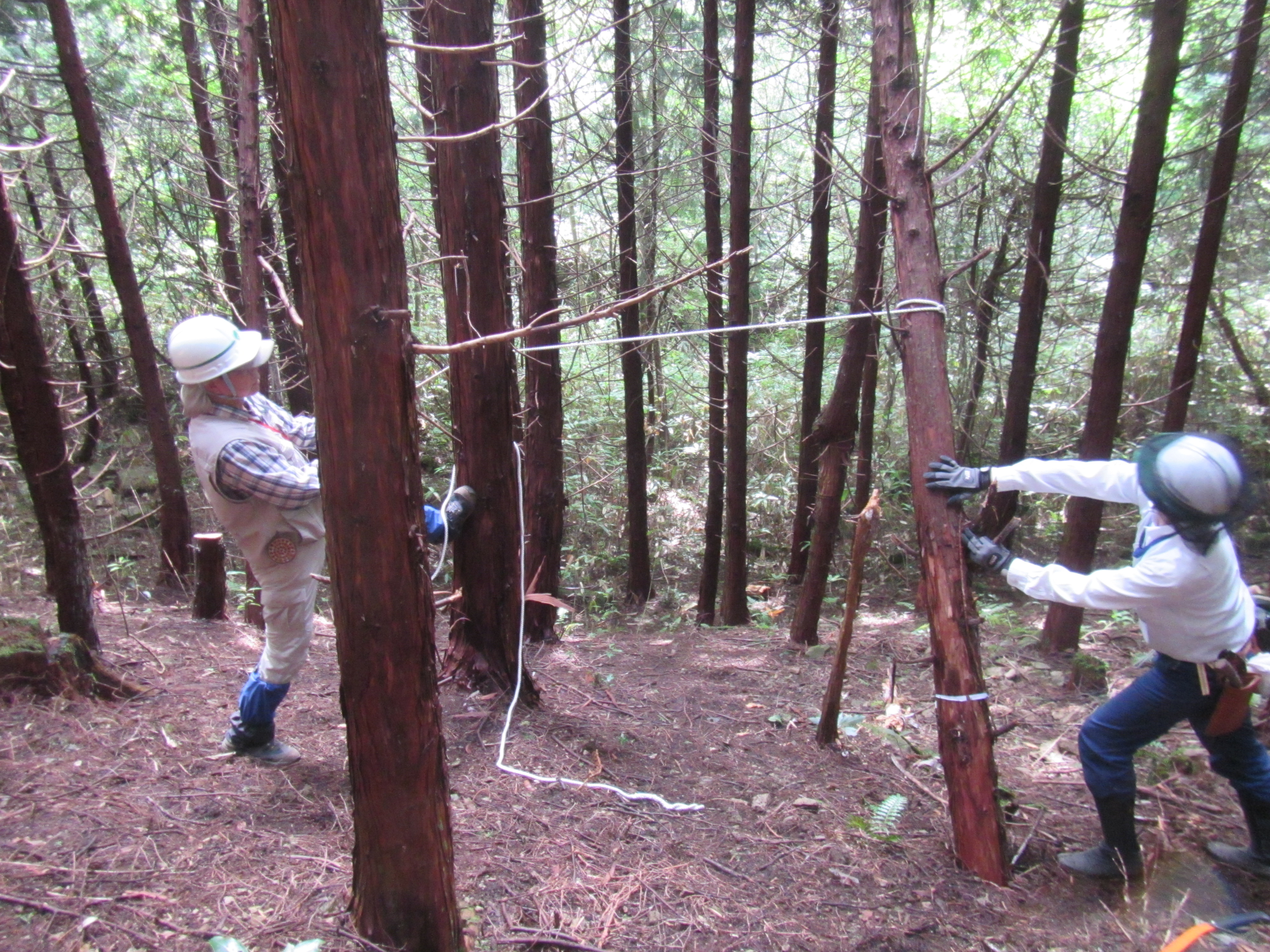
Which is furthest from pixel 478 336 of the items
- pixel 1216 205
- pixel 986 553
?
pixel 1216 205

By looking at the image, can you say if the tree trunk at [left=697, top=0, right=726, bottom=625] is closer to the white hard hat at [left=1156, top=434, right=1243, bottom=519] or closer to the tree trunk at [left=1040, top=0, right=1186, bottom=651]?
the tree trunk at [left=1040, top=0, right=1186, bottom=651]

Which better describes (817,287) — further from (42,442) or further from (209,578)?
(42,442)

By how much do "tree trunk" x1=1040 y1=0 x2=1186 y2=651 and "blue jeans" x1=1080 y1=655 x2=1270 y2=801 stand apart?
7.62 feet

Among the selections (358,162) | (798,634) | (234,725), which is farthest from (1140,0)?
(234,725)

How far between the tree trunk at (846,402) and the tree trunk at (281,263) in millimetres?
4070

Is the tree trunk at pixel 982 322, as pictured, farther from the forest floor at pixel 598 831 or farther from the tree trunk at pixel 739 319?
the forest floor at pixel 598 831

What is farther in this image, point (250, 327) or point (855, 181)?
point (855, 181)

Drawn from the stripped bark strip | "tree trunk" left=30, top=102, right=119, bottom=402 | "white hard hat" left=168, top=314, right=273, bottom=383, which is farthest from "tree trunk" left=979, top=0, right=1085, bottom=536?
"tree trunk" left=30, top=102, right=119, bottom=402

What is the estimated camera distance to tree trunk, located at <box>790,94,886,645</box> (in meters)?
5.85

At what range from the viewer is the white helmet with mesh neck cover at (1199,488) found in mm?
2920

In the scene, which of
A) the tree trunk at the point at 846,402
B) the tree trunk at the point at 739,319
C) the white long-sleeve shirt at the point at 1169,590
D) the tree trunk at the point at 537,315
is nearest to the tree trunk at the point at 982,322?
the tree trunk at the point at 846,402

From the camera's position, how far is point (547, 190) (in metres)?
6.62

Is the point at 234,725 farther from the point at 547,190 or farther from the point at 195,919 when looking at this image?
the point at 547,190

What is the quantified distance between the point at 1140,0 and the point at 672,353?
888 cm
